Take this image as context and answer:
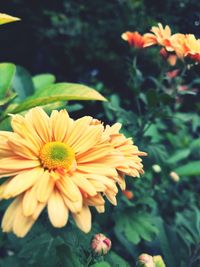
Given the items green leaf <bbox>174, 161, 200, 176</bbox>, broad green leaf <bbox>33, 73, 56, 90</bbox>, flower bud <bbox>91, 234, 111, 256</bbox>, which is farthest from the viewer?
broad green leaf <bbox>33, 73, 56, 90</bbox>

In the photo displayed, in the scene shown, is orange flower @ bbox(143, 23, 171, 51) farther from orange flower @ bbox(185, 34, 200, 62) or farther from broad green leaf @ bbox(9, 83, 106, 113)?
broad green leaf @ bbox(9, 83, 106, 113)

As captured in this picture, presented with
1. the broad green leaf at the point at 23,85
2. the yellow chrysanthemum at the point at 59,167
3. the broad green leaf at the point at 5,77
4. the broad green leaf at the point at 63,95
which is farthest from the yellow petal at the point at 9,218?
the broad green leaf at the point at 23,85

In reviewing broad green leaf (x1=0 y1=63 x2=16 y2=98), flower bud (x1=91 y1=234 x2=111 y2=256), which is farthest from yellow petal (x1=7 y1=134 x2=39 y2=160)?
broad green leaf (x1=0 y1=63 x2=16 y2=98)

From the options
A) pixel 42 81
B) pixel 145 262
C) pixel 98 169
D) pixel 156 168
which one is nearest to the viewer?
pixel 98 169

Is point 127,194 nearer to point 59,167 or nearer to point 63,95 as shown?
point 63,95

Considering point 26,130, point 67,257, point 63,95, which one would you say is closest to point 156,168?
point 63,95

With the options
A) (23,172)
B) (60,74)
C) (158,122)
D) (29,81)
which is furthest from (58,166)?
(60,74)
